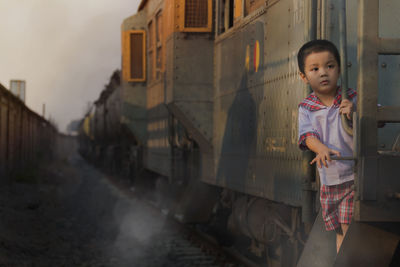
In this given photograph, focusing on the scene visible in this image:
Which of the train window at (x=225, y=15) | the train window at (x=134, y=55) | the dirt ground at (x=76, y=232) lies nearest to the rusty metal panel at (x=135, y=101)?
the train window at (x=134, y=55)

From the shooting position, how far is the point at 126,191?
15.4m

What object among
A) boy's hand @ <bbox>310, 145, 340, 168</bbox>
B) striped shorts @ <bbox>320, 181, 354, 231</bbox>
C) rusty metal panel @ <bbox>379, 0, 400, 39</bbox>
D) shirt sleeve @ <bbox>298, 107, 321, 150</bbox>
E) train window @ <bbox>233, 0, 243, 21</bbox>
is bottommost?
striped shorts @ <bbox>320, 181, 354, 231</bbox>

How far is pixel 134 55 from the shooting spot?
11523 millimetres

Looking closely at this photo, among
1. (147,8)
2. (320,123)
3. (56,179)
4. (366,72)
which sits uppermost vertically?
(147,8)

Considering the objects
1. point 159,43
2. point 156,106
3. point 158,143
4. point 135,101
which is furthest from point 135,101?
point 159,43

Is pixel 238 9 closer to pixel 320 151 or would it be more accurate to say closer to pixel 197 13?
pixel 197 13

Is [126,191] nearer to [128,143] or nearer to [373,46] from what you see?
[128,143]

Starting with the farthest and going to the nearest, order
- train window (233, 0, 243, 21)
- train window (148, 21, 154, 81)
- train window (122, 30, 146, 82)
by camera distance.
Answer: train window (122, 30, 146, 82) < train window (148, 21, 154, 81) < train window (233, 0, 243, 21)

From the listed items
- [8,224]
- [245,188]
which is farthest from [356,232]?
[8,224]

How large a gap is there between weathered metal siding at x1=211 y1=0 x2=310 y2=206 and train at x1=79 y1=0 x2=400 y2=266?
0.4 inches

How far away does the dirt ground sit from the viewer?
6.71 meters

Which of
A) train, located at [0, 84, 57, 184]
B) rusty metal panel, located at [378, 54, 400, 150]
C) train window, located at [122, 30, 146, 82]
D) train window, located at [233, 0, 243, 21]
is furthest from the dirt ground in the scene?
rusty metal panel, located at [378, 54, 400, 150]

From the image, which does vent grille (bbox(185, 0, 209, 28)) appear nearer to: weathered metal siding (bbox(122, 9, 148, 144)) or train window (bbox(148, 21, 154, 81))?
train window (bbox(148, 21, 154, 81))

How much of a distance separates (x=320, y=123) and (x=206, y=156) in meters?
4.10
